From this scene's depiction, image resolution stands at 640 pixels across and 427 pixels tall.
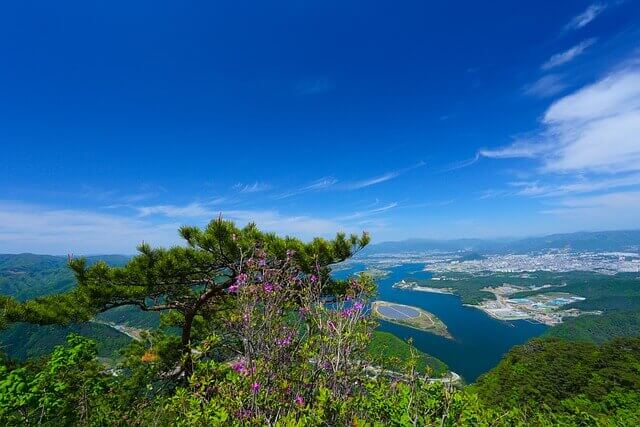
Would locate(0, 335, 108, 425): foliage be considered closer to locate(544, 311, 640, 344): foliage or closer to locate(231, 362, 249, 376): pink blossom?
locate(231, 362, 249, 376): pink blossom

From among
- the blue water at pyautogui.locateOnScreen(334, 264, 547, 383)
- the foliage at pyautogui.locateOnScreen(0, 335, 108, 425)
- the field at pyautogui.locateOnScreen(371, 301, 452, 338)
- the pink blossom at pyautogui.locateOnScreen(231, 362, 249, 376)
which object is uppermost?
the pink blossom at pyautogui.locateOnScreen(231, 362, 249, 376)

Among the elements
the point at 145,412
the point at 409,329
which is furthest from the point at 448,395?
the point at 409,329

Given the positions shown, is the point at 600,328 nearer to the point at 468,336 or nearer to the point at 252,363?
the point at 468,336

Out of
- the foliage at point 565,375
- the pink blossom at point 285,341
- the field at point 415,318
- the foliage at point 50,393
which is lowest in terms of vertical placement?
the field at point 415,318

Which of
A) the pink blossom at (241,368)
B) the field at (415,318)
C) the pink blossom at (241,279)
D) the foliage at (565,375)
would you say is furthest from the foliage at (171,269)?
the field at (415,318)

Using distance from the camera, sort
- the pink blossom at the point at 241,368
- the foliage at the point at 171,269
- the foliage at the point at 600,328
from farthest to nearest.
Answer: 1. the foliage at the point at 600,328
2. the foliage at the point at 171,269
3. the pink blossom at the point at 241,368

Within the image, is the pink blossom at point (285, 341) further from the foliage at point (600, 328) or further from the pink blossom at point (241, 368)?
the foliage at point (600, 328)

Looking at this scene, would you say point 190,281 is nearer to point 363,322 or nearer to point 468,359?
point 363,322

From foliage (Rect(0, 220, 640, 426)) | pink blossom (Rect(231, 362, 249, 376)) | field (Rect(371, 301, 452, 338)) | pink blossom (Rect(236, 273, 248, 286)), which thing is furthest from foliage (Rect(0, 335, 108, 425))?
field (Rect(371, 301, 452, 338))
